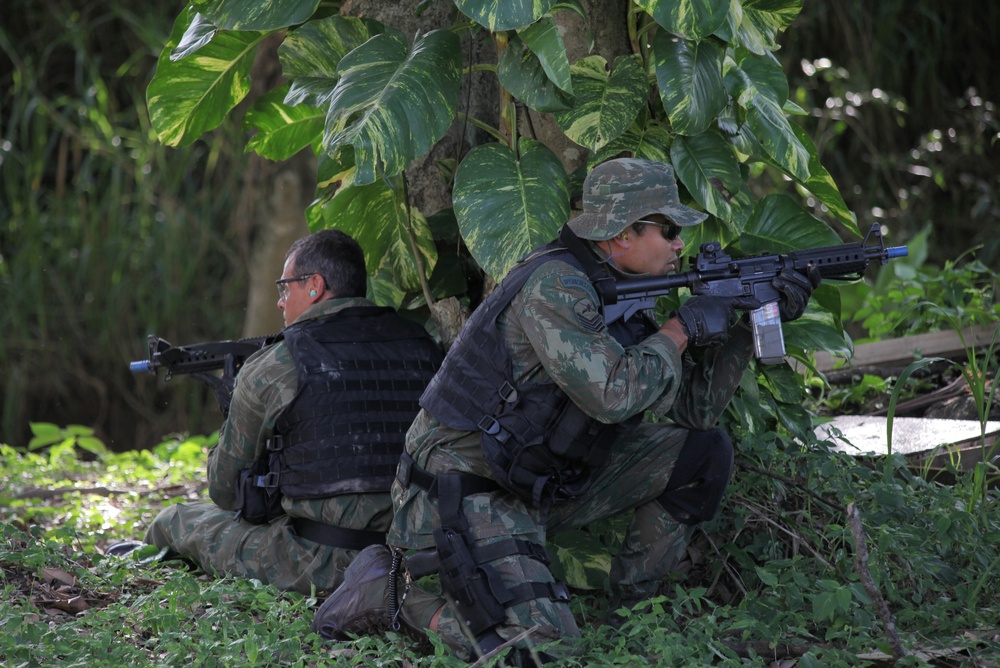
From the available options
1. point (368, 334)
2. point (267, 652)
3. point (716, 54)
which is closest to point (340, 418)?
point (368, 334)

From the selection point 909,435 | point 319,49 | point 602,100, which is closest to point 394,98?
point 319,49

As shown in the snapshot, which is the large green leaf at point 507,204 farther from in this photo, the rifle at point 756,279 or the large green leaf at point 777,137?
the large green leaf at point 777,137

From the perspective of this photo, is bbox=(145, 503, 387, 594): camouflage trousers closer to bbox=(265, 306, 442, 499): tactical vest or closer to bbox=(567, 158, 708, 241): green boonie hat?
bbox=(265, 306, 442, 499): tactical vest

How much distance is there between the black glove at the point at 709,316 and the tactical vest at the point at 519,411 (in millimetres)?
177

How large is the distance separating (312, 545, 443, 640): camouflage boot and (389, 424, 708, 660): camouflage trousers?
0.06 meters

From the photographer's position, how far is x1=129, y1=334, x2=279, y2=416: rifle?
379cm

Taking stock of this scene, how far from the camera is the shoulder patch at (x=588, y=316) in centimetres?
265

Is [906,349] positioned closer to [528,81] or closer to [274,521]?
[528,81]

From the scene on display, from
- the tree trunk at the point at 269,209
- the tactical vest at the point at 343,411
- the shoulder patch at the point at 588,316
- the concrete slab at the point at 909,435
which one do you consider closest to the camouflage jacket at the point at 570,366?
the shoulder patch at the point at 588,316

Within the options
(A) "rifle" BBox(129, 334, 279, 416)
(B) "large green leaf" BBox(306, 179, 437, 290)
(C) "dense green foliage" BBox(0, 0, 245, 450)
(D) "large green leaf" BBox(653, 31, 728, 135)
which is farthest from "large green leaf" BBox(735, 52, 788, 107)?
(C) "dense green foliage" BBox(0, 0, 245, 450)

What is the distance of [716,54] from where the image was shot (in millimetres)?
3059

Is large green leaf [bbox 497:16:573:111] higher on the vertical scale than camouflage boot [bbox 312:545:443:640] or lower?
higher

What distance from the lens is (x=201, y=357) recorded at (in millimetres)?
3883

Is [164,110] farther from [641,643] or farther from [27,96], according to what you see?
[27,96]
